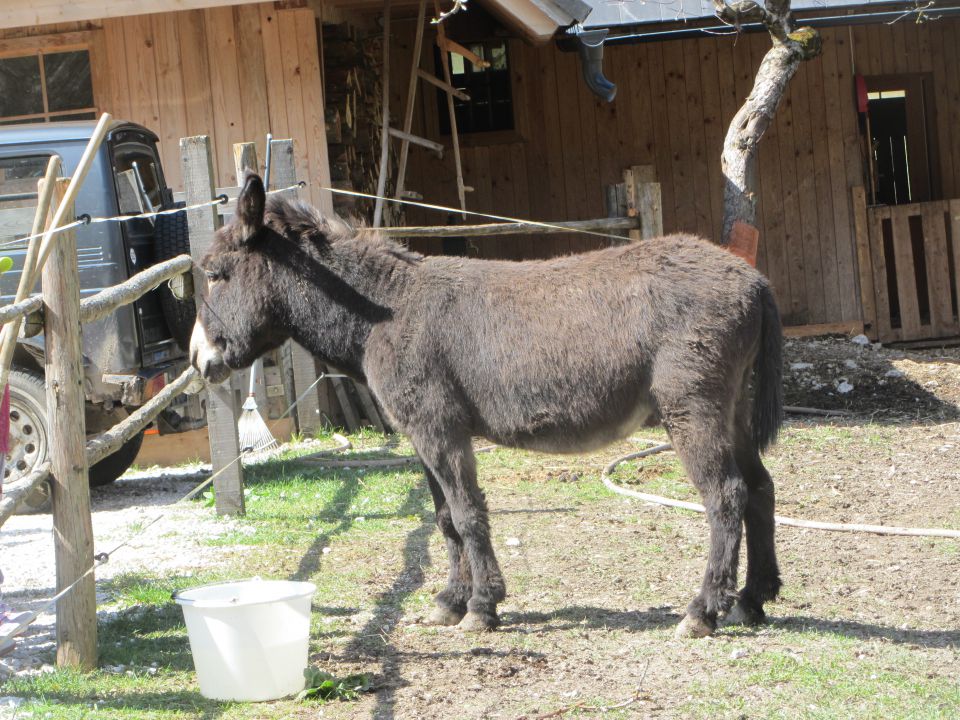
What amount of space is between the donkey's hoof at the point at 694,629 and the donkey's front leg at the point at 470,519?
77cm

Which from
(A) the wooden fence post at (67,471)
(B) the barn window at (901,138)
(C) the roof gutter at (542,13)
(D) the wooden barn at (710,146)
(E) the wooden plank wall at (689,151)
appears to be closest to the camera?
(A) the wooden fence post at (67,471)

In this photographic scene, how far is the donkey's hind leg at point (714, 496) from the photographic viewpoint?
14.1 feet


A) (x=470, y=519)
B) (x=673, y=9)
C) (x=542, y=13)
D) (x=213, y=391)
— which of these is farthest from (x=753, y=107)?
(x=470, y=519)

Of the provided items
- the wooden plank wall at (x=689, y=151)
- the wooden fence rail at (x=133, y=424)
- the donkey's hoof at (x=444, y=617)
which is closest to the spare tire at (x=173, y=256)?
the wooden fence rail at (x=133, y=424)

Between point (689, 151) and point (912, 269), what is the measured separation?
3.02m

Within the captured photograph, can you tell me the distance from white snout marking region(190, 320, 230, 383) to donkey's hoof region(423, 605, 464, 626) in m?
1.48

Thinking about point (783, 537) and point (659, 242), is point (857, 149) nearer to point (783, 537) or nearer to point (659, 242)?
point (783, 537)

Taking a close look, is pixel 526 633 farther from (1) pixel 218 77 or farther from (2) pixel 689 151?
(2) pixel 689 151

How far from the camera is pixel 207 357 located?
4973 millimetres

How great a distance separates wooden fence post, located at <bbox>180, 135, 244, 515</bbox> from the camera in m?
6.87

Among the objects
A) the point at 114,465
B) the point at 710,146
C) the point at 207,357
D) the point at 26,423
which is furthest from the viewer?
the point at 710,146

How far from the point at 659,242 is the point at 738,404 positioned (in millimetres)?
772

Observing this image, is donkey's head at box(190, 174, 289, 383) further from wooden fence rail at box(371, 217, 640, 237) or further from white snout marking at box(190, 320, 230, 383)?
wooden fence rail at box(371, 217, 640, 237)

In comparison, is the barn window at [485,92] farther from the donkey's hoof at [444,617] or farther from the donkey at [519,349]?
the donkey's hoof at [444,617]
